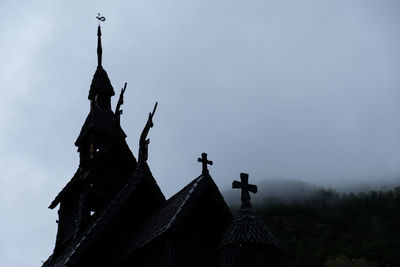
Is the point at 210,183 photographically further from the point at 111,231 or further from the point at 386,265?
the point at 386,265

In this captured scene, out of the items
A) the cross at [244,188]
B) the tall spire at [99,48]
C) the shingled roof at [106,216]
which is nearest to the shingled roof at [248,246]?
the cross at [244,188]

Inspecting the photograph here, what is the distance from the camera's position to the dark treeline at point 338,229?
7831 cm

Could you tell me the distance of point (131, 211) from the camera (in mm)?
17875

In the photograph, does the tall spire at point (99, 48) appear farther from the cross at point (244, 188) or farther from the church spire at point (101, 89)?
the cross at point (244, 188)

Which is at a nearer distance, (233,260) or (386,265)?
(233,260)

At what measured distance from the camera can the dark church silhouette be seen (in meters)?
13.9

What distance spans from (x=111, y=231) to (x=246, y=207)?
17.1 feet

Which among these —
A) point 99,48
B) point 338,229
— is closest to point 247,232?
point 99,48

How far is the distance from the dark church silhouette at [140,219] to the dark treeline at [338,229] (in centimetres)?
5818

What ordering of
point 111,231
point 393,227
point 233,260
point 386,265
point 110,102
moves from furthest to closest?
point 393,227
point 386,265
point 110,102
point 111,231
point 233,260

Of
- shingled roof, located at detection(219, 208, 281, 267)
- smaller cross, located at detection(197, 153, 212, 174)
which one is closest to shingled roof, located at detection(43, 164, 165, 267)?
smaller cross, located at detection(197, 153, 212, 174)

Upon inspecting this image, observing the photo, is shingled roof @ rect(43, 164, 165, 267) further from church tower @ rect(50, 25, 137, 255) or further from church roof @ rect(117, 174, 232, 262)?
church tower @ rect(50, 25, 137, 255)

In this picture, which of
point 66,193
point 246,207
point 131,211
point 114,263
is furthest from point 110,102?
point 246,207

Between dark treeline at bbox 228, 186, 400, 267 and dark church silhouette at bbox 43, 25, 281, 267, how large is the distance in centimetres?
5818
